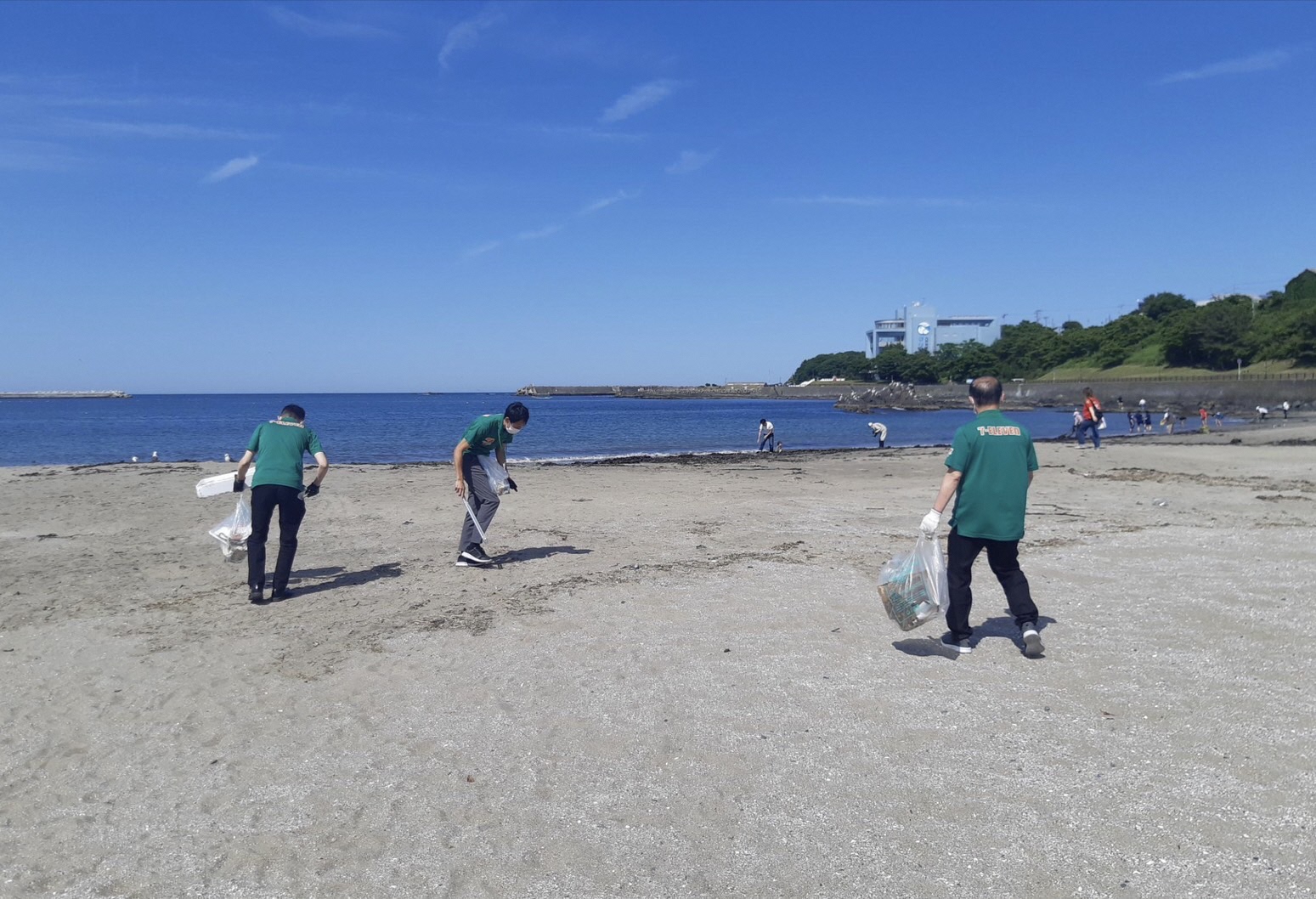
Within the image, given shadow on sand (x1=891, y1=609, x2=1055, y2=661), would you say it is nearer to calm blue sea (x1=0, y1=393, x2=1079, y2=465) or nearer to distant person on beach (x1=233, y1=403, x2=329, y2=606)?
distant person on beach (x1=233, y1=403, x2=329, y2=606)

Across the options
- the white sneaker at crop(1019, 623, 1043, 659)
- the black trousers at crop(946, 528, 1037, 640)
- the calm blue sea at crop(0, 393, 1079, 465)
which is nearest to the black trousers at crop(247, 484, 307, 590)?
the black trousers at crop(946, 528, 1037, 640)

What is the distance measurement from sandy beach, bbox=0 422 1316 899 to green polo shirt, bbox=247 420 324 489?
110 cm

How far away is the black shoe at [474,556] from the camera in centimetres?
933

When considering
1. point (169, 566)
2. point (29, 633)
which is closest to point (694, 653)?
point (29, 633)

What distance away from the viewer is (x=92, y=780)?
4340mm

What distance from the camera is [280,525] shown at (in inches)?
312

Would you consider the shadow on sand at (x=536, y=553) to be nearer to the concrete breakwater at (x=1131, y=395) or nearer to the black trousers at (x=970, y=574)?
the black trousers at (x=970, y=574)

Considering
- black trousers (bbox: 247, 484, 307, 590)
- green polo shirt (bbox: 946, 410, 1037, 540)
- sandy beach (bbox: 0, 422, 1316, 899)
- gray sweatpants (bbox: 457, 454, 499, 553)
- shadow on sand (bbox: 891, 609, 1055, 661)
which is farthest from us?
gray sweatpants (bbox: 457, 454, 499, 553)

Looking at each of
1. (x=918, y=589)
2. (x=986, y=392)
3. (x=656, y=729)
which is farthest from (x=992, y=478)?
(x=656, y=729)

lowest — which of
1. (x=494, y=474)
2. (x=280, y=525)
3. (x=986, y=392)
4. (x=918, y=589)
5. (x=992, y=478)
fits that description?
(x=918, y=589)

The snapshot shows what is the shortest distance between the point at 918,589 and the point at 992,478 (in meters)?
0.87

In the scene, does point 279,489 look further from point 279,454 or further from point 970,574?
point 970,574

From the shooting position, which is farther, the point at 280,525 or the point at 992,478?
the point at 280,525

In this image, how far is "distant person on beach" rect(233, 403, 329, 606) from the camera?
7.82 metres
